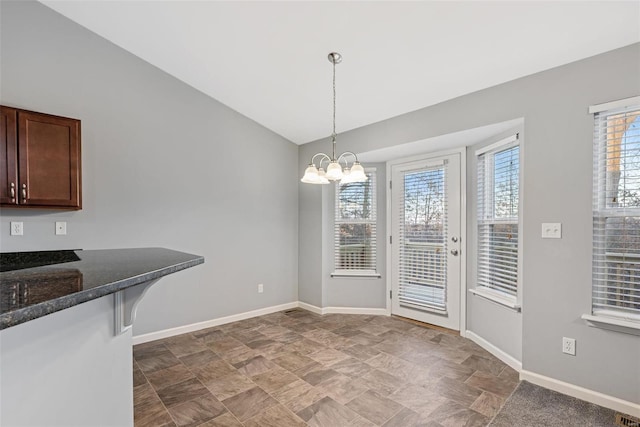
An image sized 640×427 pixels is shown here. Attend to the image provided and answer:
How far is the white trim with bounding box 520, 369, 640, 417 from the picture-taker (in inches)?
84.3

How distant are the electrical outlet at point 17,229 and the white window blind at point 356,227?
332 cm

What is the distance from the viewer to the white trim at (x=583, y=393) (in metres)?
2.14

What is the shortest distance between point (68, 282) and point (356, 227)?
3.90 m

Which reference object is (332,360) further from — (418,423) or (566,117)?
(566,117)

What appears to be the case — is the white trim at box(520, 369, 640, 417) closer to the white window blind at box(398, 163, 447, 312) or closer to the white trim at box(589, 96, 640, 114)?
the white window blind at box(398, 163, 447, 312)

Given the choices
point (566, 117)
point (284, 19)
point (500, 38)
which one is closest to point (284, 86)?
point (284, 19)

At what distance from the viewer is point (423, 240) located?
158 inches

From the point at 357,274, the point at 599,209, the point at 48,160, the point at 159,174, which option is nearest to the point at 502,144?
the point at 599,209

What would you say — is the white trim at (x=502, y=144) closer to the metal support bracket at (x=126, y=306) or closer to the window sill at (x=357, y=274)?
the window sill at (x=357, y=274)

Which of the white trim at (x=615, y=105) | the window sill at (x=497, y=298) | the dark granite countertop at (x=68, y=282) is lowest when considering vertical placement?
the window sill at (x=497, y=298)

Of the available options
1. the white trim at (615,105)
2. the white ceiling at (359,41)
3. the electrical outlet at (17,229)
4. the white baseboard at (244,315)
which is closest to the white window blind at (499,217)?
the white trim at (615,105)

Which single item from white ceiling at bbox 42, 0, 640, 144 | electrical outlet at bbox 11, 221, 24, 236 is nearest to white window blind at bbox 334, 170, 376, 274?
white ceiling at bbox 42, 0, 640, 144

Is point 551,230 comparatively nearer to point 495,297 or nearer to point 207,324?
point 495,297

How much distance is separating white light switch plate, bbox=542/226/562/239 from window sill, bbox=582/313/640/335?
59cm
